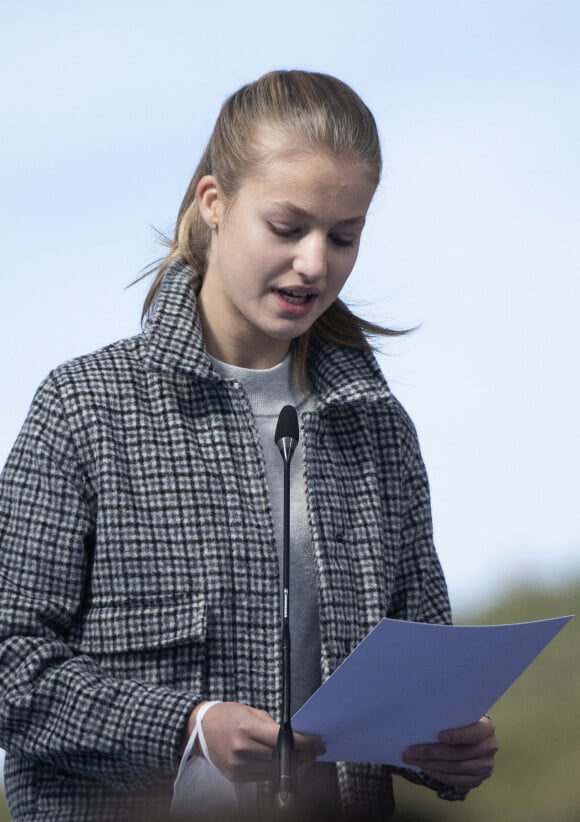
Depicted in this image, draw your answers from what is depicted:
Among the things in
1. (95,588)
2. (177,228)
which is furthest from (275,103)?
(95,588)

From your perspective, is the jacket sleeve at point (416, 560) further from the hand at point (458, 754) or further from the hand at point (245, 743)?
the hand at point (245, 743)

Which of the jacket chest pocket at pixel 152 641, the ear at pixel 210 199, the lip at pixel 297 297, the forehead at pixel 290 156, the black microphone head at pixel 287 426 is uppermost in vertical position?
the forehead at pixel 290 156

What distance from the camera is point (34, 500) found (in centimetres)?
167

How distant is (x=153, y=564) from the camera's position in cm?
171

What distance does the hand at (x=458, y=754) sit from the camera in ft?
5.53

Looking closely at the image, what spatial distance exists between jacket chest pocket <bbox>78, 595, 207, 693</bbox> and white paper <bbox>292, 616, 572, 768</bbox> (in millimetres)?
245

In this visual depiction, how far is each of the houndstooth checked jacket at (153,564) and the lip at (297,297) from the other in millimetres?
141

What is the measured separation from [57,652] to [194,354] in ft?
1.55

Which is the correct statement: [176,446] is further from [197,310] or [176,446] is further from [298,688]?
[298,688]

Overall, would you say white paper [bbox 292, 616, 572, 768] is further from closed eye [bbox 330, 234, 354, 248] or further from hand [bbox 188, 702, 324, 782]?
closed eye [bbox 330, 234, 354, 248]

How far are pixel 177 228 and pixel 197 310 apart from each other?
7.5 inches

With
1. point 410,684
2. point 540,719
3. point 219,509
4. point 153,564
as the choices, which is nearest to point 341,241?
point 219,509

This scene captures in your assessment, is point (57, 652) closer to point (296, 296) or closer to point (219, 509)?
point (219, 509)

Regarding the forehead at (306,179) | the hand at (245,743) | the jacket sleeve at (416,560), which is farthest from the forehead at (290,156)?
the hand at (245,743)
